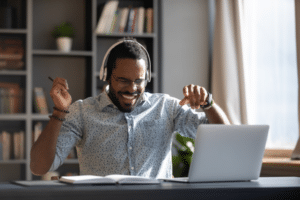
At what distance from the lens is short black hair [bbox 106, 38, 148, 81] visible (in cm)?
172

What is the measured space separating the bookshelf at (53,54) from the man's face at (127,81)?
140 cm

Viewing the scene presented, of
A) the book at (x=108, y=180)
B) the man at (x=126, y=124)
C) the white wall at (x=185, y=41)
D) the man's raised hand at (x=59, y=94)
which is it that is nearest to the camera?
the book at (x=108, y=180)

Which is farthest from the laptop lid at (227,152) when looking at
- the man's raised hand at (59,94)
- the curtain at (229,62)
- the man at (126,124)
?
the curtain at (229,62)

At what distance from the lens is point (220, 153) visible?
1167mm

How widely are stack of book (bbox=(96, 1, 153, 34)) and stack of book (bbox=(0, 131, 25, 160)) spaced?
1.04 m

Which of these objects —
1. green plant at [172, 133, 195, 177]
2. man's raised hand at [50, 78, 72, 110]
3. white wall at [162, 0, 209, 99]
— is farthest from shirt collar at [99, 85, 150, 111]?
white wall at [162, 0, 209, 99]

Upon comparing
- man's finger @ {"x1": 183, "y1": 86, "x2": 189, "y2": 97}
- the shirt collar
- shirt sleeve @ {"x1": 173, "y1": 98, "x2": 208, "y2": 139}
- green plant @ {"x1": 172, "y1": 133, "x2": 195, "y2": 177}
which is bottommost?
green plant @ {"x1": 172, "y1": 133, "x2": 195, "y2": 177}

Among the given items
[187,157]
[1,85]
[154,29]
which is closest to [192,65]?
[154,29]

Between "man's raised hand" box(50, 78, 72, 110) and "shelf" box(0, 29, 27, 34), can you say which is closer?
"man's raised hand" box(50, 78, 72, 110)

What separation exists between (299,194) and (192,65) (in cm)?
241

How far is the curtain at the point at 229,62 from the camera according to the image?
A: 3164 mm

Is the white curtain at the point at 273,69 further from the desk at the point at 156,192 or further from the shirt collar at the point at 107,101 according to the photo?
the desk at the point at 156,192

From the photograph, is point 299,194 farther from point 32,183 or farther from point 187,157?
point 187,157

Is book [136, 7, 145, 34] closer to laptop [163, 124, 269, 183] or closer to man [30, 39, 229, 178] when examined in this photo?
man [30, 39, 229, 178]
